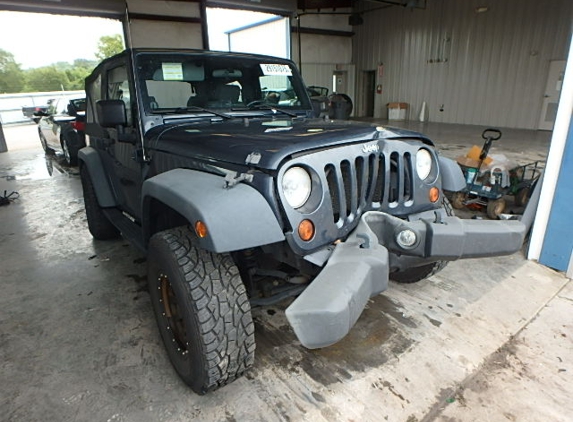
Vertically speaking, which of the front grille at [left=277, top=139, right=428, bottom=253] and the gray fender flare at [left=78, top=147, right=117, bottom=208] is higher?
the front grille at [left=277, top=139, right=428, bottom=253]

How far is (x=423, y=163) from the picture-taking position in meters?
1.93

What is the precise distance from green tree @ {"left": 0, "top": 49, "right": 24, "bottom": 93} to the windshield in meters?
21.3

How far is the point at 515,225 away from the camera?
5.60 feet

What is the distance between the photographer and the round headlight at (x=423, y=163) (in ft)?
6.27

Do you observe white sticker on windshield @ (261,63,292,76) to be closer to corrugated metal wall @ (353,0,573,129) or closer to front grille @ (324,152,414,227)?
front grille @ (324,152,414,227)

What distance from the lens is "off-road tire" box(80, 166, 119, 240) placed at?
11.0 feet

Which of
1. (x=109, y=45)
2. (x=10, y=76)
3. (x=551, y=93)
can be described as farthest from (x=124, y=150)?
(x=10, y=76)

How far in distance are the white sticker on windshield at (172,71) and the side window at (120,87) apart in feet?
0.83

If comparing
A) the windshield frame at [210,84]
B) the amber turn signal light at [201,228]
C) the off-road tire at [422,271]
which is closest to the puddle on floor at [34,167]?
the windshield frame at [210,84]

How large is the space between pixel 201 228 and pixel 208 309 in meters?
0.36

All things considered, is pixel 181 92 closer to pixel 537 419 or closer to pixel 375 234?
pixel 375 234

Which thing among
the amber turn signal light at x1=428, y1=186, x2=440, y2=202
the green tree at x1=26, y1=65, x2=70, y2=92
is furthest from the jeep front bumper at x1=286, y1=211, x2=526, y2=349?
the green tree at x1=26, y1=65, x2=70, y2=92

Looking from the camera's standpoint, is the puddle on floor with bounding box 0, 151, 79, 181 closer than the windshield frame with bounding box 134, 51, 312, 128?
No

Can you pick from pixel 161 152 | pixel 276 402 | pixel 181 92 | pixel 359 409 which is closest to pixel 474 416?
pixel 359 409
